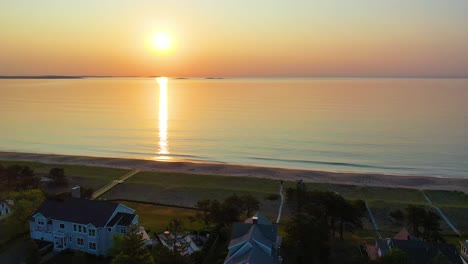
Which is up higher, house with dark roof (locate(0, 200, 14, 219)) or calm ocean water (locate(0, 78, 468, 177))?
calm ocean water (locate(0, 78, 468, 177))

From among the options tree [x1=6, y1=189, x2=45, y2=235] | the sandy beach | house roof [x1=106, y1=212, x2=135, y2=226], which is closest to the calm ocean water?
the sandy beach

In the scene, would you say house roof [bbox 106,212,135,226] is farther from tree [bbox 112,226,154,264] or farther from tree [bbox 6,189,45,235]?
tree [bbox 6,189,45,235]

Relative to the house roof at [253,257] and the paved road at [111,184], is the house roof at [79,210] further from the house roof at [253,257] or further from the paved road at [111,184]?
the paved road at [111,184]

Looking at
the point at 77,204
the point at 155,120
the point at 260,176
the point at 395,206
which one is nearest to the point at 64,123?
the point at 155,120

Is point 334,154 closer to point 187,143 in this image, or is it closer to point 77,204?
point 187,143

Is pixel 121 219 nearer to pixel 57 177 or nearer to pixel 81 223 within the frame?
pixel 81 223

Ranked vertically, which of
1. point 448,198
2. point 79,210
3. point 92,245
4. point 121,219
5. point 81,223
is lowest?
point 92,245

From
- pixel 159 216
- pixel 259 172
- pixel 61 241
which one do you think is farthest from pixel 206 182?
pixel 61 241
